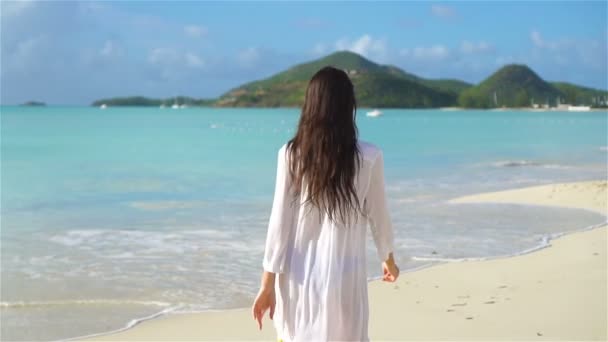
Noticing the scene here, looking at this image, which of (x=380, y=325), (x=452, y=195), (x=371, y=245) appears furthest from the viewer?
(x=452, y=195)

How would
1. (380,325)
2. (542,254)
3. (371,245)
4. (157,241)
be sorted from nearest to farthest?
(380,325)
(542,254)
(371,245)
(157,241)

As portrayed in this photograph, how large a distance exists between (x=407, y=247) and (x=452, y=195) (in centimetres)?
712

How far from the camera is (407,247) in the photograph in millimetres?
10242

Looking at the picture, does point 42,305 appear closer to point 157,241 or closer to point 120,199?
point 157,241

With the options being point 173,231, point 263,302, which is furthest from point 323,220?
point 173,231

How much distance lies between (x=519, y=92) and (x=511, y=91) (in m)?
2.56

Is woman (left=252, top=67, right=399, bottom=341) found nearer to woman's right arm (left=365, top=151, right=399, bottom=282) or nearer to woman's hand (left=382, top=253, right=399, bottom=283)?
woman's right arm (left=365, top=151, right=399, bottom=282)

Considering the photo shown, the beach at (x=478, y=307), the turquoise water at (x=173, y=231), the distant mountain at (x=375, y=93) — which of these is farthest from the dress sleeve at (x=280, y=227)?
the distant mountain at (x=375, y=93)

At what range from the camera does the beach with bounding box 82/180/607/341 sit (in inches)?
239

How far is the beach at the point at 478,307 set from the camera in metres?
6.06

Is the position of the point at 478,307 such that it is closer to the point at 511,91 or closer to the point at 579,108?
the point at 511,91

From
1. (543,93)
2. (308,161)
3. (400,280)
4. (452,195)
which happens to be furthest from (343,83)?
(543,93)

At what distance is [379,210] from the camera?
3342 millimetres

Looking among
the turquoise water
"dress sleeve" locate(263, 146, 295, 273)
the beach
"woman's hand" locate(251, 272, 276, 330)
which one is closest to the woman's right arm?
"dress sleeve" locate(263, 146, 295, 273)
